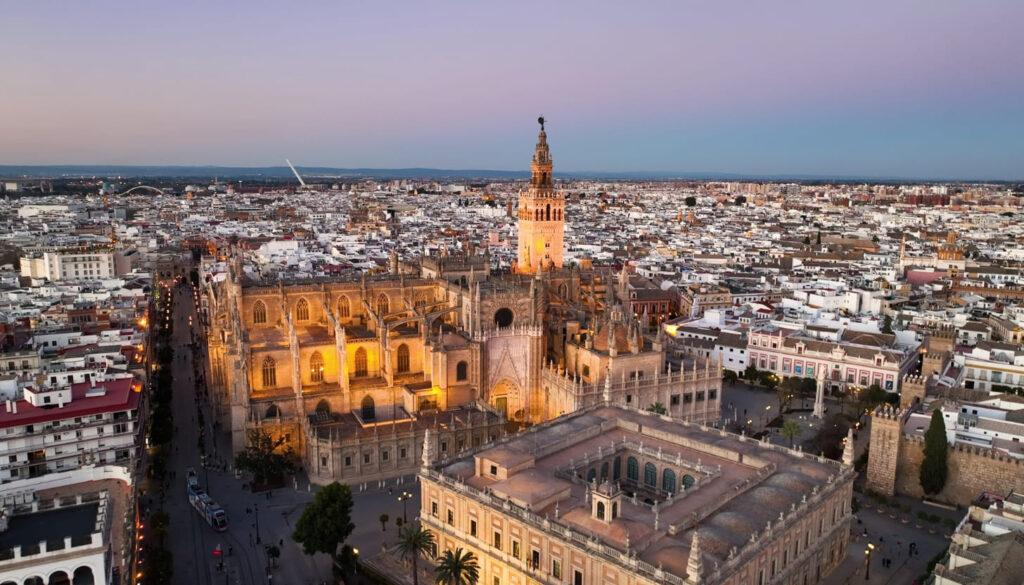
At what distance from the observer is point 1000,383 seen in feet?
206

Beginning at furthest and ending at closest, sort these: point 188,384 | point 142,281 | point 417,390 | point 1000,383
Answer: point 142,281 < point 188,384 < point 1000,383 < point 417,390

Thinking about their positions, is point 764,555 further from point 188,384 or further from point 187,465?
point 188,384

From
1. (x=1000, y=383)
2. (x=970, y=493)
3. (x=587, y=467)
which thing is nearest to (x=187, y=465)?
(x=587, y=467)

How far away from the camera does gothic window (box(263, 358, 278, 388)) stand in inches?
2130

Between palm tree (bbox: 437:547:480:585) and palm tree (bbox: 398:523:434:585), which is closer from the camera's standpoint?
palm tree (bbox: 437:547:480:585)

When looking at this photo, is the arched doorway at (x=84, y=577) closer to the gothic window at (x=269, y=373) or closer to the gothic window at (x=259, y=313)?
the gothic window at (x=269, y=373)

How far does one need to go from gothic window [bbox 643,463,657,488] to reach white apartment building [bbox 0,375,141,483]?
105ft

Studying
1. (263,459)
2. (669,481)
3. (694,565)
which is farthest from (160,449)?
(694,565)

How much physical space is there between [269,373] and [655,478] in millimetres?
28620

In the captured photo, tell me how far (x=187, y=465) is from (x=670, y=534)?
3597 centimetres

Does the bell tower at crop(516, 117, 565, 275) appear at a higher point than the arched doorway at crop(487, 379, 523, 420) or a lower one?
higher

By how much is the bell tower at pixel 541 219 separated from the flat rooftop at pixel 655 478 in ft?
85.6

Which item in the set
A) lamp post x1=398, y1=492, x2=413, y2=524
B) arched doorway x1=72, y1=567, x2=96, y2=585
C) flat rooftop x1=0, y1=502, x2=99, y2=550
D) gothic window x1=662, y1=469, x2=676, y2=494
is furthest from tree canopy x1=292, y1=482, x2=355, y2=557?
gothic window x1=662, y1=469, x2=676, y2=494

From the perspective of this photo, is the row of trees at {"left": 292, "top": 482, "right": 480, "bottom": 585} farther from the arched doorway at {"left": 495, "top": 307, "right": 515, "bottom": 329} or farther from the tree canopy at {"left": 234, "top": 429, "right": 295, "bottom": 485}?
the arched doorway at {"left": 495, "top": 307, "right": 515, "bottom": 329}
